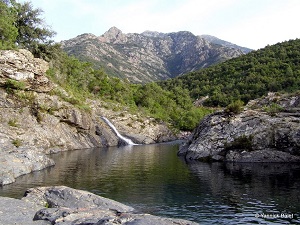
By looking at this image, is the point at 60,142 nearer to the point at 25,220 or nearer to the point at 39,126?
the point at 39,126

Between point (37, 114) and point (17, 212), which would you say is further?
point (37, 114)

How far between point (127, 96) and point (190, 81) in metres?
50.3

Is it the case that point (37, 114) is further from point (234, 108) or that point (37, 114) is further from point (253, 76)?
point (253, 76)

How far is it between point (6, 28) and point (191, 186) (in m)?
52.1

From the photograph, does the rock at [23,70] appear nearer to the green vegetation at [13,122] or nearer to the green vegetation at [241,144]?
the green vegetation at [13,122]

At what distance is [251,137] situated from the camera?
153 feet

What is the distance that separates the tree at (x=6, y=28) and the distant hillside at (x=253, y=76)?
6872cm

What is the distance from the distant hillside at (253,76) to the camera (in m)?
98.9

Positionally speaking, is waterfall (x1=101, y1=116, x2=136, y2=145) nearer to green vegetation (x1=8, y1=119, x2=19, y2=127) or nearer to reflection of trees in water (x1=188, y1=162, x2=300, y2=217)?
green vegetation (x1=8, y1=119, x2=19, y2=127)

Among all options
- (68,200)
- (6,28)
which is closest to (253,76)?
(6,28)

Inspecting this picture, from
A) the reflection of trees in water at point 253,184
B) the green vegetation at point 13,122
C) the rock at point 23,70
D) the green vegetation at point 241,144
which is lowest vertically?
the reflection of trees in water at point 253,184

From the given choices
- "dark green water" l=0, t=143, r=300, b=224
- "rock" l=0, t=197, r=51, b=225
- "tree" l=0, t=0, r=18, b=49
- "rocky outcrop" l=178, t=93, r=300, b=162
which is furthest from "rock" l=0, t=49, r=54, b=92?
"rock" l=0, t=197, r=51, b=225

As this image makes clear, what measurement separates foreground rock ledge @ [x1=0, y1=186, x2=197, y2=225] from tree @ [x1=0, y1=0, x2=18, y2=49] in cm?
4597

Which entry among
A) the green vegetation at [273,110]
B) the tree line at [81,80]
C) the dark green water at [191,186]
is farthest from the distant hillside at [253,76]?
the dark green water at [191,186]
